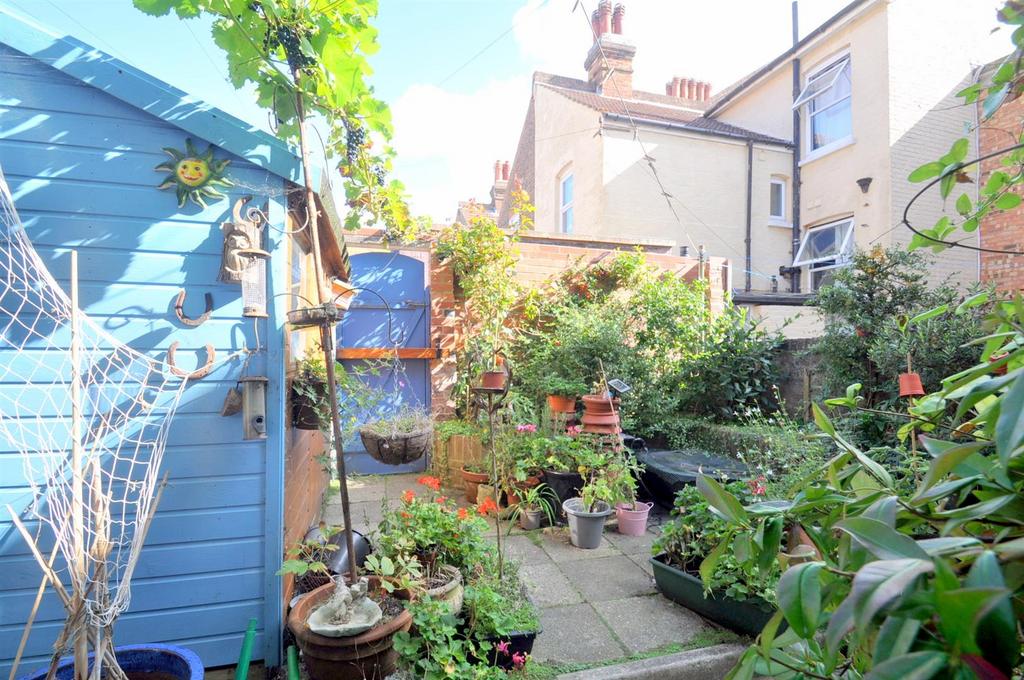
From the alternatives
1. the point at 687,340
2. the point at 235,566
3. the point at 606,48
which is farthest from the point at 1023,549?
the point at 606,48

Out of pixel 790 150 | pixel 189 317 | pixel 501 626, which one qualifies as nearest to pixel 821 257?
pixel 790 150

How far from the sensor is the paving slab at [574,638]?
7.32 ft

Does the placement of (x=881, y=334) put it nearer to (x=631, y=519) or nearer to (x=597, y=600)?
(x=631, y=519)

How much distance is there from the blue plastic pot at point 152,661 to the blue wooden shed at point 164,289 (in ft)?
1.45

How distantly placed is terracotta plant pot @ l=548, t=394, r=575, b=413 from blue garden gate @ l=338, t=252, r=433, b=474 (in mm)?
1518

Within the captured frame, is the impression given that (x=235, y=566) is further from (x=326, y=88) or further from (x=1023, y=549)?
(x=1023, y=549)

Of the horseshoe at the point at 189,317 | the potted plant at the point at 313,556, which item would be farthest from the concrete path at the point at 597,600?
the horseshoe at the point at 189,317

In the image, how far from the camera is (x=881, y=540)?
0.46 meters

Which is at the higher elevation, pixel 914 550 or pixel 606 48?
pixel 606 48

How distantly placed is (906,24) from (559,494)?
28.8ft

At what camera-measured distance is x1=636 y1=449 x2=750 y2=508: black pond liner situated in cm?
385

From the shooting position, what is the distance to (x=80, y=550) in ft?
4.36

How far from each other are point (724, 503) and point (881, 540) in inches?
9.0

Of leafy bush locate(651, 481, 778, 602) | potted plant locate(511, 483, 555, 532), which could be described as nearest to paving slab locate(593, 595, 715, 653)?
leafy bush locate(651, 481, 778, 602)
